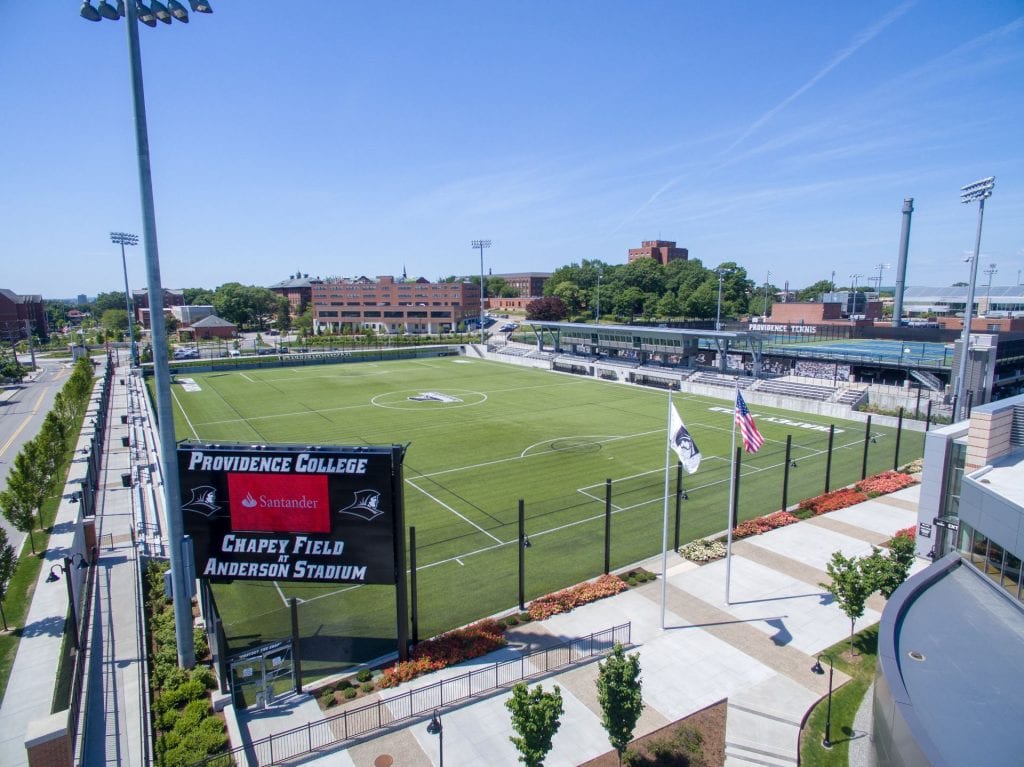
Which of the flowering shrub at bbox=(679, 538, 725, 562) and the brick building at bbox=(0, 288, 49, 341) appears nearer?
the flowering shrub at bbox=(679, 538, 725, 562)

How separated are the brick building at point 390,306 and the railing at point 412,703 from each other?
376 feet

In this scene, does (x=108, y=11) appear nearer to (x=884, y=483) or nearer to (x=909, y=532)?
(x=909, y=532)

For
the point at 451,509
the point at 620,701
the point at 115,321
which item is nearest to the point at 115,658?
the point at 620,701

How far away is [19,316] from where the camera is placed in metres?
118

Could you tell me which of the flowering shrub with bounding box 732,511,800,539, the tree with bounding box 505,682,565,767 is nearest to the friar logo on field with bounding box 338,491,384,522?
the tree with bounding box 505,682,565,767

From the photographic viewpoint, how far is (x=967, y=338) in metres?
33.2

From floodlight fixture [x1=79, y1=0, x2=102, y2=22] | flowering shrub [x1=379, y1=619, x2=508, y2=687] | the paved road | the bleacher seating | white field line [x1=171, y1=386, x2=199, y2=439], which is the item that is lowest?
the paved road

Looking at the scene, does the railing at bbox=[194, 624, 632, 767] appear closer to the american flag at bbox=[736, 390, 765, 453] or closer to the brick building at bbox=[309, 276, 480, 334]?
the american flag at bbox=[736, 390, 765, 453]

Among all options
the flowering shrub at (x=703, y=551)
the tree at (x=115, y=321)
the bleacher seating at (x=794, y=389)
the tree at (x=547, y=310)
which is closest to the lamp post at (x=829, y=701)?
the flowering shrub at (x=703, y=551)

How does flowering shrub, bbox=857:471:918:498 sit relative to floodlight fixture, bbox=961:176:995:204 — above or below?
below

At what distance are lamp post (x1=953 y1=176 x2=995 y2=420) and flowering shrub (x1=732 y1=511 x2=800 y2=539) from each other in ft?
52.1

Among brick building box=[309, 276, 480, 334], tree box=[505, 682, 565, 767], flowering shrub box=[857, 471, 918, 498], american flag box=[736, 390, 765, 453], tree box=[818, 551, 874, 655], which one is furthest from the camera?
brick building box=[309, 276, 480, 334]

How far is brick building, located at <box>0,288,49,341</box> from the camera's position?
11044cm

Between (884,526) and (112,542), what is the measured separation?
31.1m
